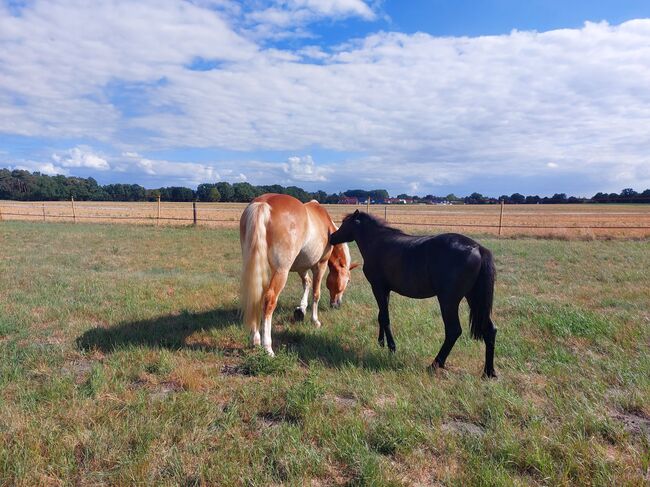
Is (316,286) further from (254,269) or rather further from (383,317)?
(254,269)

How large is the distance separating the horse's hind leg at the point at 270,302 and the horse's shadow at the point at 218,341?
0.24 m

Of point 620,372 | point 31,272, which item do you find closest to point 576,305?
point 620,372

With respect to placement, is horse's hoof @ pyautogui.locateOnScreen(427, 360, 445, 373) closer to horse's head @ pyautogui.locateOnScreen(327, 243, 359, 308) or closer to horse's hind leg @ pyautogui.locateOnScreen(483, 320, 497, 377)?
horse's hind leg @ pyautogui.locateOnScreen(483, 320, 497, 377)

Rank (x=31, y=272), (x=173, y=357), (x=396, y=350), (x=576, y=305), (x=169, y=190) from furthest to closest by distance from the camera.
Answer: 1. (x=169, y=190)
2. (x=31, y=272)
3. (x=576, y=305)
4. (x=396, y=350)
5. (x=173, y=357)

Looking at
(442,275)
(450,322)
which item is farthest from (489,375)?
(442,275)

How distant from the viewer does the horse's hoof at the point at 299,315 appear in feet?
20.6

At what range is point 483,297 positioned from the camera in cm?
410

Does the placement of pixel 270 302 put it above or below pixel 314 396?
above

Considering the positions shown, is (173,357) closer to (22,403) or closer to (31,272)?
(22,403)

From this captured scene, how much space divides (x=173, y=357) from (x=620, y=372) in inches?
181

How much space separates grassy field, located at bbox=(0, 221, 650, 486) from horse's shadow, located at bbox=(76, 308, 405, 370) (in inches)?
1.3

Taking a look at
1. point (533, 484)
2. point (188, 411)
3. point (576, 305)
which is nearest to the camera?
point (533, 484)

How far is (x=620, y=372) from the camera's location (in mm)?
3984

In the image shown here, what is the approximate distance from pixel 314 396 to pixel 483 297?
198 centimetres
